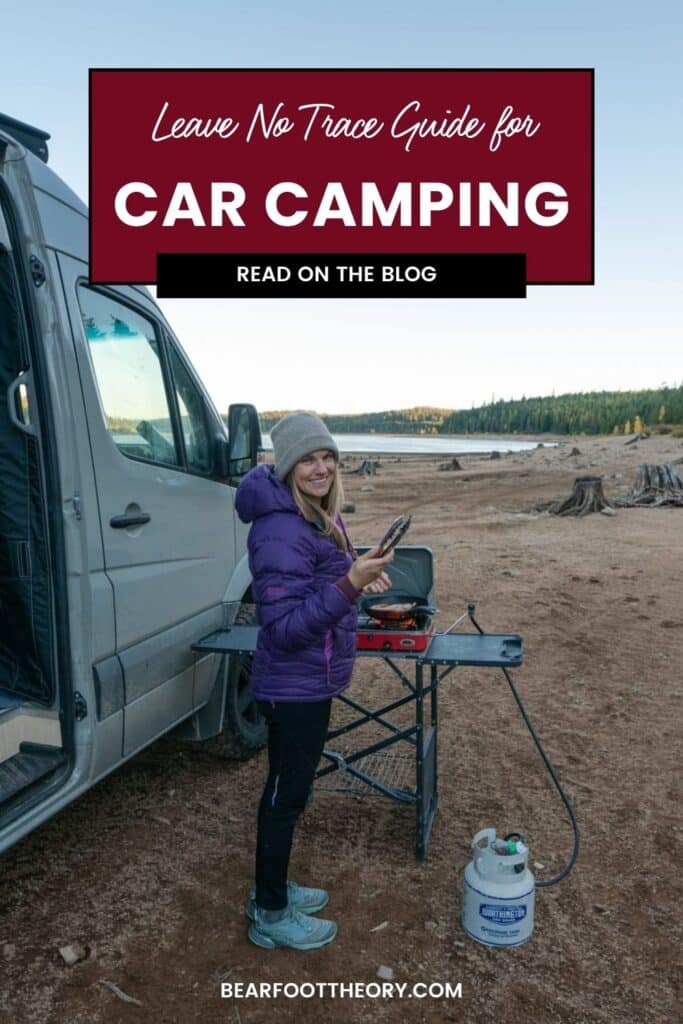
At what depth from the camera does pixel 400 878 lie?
3420 millimetres

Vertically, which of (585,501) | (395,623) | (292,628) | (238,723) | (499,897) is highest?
(292,628)

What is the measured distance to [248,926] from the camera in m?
3.07

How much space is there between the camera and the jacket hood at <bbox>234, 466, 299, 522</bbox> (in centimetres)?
277

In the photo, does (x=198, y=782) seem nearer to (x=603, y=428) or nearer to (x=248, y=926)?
(x=248, y=926)

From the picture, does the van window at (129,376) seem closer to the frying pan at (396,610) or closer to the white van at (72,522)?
the white van at (72,522)

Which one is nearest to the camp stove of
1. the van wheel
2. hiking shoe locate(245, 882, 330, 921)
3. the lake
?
the van wheel

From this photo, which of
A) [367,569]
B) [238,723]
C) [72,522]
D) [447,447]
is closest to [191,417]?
[72,522]

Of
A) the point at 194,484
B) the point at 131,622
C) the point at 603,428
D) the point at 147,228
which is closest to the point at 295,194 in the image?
the point at 147,228

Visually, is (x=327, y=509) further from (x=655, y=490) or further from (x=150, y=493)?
(x=655, y=490)

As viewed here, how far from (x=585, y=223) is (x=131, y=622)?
223 inches

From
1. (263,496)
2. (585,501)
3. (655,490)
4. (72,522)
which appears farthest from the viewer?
(655,490)

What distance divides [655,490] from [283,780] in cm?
1582

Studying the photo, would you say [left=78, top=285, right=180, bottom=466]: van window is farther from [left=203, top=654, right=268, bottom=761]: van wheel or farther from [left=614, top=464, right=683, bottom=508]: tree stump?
[left=614, top=464, right=683, bottom=508]: tree stump

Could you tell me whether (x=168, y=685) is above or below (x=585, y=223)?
A: below
